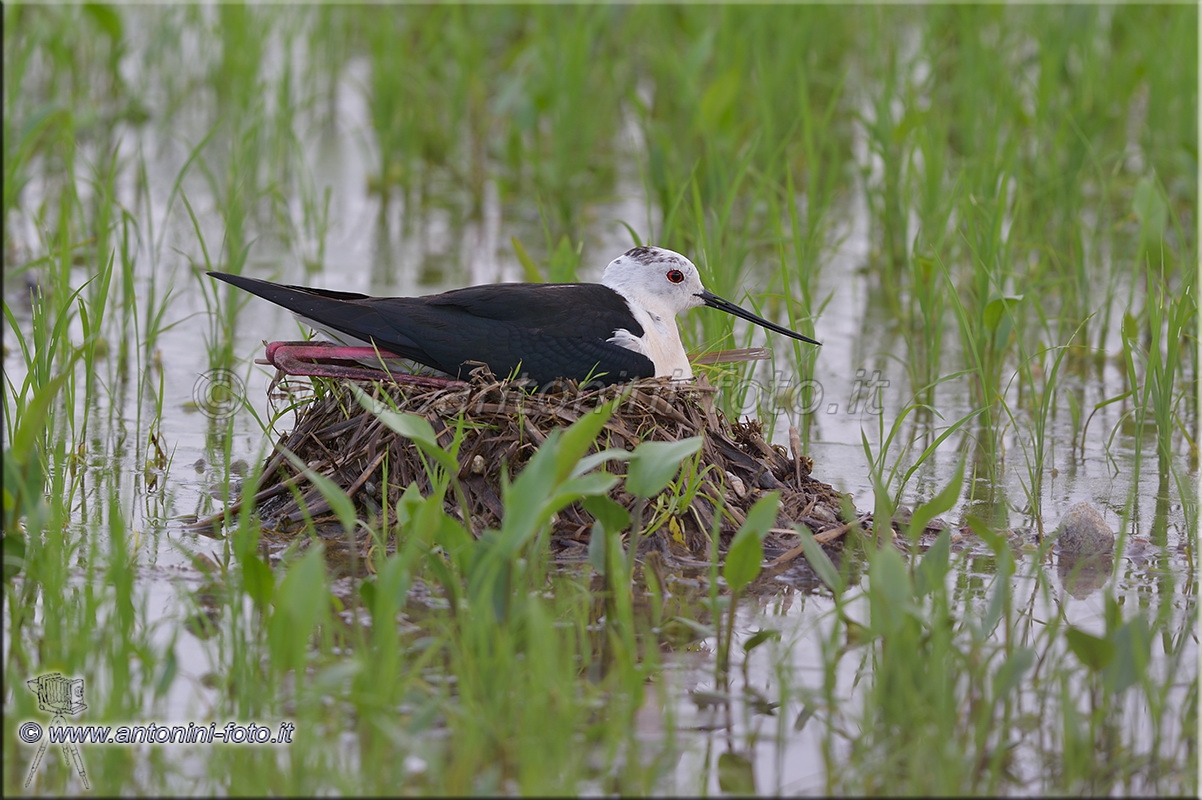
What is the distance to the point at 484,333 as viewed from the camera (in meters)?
4.99

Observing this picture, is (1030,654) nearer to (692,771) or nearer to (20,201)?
(692,771)

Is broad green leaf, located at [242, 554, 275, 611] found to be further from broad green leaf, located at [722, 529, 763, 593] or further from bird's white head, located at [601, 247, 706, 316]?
bird's white head, located at [601, 247, 706, 316]

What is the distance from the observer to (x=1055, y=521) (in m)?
5.20

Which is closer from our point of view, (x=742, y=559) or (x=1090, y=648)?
(x=1090, y=648)

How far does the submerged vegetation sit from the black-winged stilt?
28 centimetres

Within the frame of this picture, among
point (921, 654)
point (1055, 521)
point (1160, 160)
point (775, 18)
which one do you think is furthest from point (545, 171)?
point (921, 654)

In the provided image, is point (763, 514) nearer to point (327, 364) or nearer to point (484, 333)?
point (484, 333)

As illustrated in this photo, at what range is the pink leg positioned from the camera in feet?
16.2

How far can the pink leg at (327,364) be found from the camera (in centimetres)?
495

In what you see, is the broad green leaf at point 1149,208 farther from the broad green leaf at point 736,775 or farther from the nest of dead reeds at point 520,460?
the broad green leaf at point 736,775

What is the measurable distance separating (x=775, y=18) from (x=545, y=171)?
283 cm

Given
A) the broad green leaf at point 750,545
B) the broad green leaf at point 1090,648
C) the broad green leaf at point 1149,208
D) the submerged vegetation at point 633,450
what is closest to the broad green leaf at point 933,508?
the submerged vegetation at point 633,450

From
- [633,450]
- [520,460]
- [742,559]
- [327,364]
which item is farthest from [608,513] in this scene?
[327,364]

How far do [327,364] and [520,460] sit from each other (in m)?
0.85
